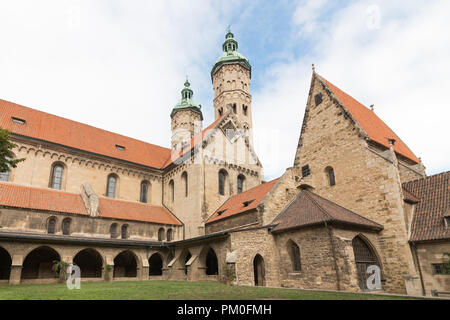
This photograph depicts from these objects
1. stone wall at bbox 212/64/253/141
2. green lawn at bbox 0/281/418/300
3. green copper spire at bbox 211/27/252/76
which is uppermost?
green copper spire at bbox 211/27/252/76

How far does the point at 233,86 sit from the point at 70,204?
75.6 ft

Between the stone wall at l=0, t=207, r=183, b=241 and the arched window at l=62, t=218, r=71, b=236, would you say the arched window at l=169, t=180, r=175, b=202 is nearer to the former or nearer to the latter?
the stone wall at l=0, t=207, r=183, b=241

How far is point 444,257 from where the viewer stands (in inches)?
540

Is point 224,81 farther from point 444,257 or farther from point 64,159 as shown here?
point 444,257

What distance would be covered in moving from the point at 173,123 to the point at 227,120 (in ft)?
61.1

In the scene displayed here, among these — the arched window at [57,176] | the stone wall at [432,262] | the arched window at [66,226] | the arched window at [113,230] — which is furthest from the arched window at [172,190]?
the stone wall at [432,262]

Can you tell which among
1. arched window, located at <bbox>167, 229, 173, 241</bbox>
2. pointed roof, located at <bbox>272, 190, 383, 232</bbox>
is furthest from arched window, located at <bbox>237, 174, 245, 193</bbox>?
pointed roof, located at <bbox>272, 190, 383, 232</bbox>

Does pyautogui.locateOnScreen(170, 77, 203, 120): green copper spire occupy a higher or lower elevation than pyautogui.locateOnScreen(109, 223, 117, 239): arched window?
higher

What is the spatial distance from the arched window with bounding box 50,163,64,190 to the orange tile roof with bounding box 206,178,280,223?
41.3ft

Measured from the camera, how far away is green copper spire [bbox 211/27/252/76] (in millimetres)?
37969

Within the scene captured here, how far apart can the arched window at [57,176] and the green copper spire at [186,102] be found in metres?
23.1

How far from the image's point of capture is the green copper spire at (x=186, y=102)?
4545 centimetres

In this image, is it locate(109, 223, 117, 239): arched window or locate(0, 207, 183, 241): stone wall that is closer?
locate(0, 207, 183, 241): stone wall
